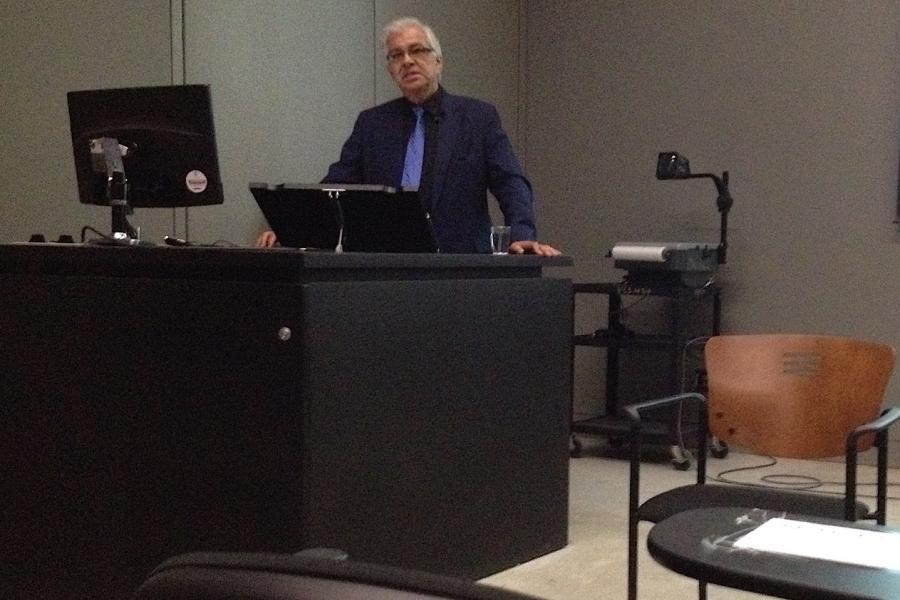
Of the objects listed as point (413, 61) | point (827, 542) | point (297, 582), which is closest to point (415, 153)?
point (413, 61)

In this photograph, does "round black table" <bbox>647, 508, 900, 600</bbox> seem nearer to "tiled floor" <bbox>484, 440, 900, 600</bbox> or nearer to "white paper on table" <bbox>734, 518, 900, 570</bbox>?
"white paper on table" <bbox>734, 518, 900, 570</bbox>

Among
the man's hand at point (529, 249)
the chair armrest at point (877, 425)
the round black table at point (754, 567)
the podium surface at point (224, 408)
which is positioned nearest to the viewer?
the round black table at point (754, 567)

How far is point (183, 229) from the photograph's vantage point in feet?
13.0

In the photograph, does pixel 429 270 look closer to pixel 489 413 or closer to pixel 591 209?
pixel 489 413

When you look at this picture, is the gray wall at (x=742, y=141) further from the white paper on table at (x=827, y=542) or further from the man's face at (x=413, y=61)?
the white paper on table at (x=827, y=542)

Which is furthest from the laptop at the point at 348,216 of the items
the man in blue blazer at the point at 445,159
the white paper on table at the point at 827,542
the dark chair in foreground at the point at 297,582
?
the dark chair in foreground at the point at 297,582

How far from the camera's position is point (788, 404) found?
2.38 meters

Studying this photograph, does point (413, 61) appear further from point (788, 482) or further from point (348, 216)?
point (788, 482)

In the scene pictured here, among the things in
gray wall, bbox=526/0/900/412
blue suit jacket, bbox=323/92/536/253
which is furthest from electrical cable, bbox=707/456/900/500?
blue suit jacket, bbox=323/92/536/253

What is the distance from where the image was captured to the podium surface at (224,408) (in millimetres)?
2119

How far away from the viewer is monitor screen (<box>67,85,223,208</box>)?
2.43 metres

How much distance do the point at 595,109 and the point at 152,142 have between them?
3461 mm

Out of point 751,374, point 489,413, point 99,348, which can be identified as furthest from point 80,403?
point 751,374

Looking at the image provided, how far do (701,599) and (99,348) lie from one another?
1369mm
